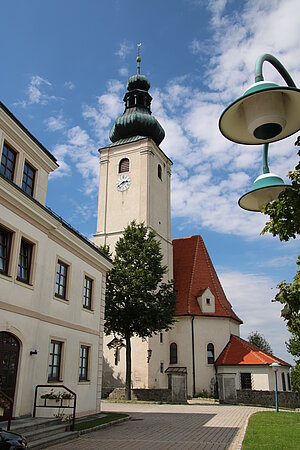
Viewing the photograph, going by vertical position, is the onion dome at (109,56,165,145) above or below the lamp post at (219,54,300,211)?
above

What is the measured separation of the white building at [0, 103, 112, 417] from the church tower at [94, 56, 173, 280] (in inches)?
817

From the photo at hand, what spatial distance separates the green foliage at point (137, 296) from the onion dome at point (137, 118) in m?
16.2

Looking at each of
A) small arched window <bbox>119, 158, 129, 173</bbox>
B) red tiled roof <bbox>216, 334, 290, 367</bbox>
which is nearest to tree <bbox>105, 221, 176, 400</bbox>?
red tiled roof <bbox>216, 334, 290, 367</bbox>

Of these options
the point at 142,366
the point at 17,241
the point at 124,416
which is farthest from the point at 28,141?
the point at 142,366

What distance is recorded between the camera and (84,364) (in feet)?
57.7

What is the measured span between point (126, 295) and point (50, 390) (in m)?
14.8

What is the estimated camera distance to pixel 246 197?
4609 millimetres

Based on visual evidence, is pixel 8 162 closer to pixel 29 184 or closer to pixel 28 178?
pixel 28 178

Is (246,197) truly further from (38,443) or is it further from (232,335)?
(232,335)

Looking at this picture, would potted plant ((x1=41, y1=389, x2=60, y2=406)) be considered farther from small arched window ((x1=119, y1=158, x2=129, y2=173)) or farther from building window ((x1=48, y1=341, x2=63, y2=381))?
small arched window ((x1=119, y1=158, x2=129, y2=173))

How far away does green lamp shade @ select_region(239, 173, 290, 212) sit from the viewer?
14.7 ft

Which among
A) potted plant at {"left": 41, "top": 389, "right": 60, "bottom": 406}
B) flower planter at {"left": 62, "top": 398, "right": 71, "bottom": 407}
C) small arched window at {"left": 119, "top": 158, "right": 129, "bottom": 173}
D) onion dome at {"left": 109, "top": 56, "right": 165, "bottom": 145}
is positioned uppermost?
onion dome at {"left": 109, "top": 56, "right": 165, "bottom": 145}

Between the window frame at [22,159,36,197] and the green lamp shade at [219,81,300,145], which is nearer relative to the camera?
the green lamp shade at [219,81,300,145]

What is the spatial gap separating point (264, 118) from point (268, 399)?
27.6 meters
